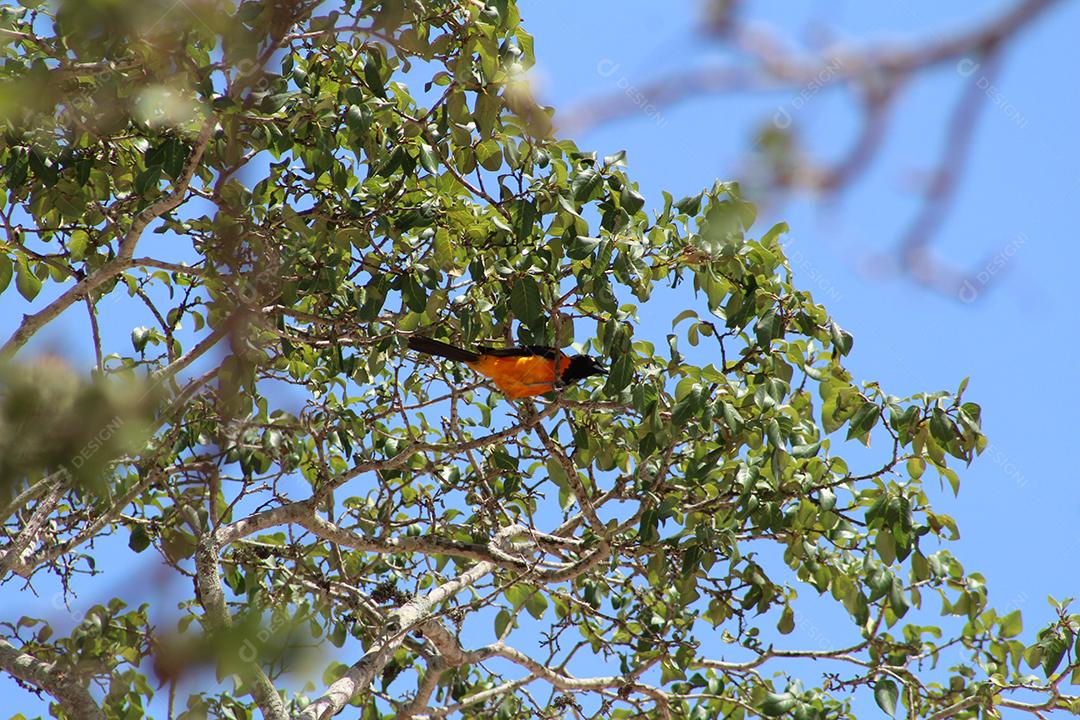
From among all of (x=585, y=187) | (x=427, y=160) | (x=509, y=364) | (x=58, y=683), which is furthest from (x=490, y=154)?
(x=58, y=683)

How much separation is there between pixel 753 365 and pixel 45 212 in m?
3.14

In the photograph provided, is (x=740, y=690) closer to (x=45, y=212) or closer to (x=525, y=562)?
(x=525, y=562)

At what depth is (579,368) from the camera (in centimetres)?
528

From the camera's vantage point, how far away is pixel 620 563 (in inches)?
216

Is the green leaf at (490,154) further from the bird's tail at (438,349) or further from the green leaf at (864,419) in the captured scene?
the green leaf at (864,419)

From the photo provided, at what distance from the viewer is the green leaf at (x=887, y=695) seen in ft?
16.4

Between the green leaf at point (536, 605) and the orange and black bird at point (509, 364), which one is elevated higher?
the orange and black bird at point (509, 364)

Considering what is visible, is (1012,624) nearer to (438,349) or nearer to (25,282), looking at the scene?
(438,349)

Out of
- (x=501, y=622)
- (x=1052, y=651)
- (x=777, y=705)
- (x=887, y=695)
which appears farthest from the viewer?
(x=501, y=622)

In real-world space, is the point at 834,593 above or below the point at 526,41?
below

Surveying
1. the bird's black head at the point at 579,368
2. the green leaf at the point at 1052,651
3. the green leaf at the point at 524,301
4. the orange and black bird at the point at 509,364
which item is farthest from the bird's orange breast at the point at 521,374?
the green leaf at the point at 1052,651

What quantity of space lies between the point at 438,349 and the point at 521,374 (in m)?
0.39

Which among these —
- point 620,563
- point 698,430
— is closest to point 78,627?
point 620,563

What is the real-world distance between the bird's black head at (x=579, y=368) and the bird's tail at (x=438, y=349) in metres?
0.48
